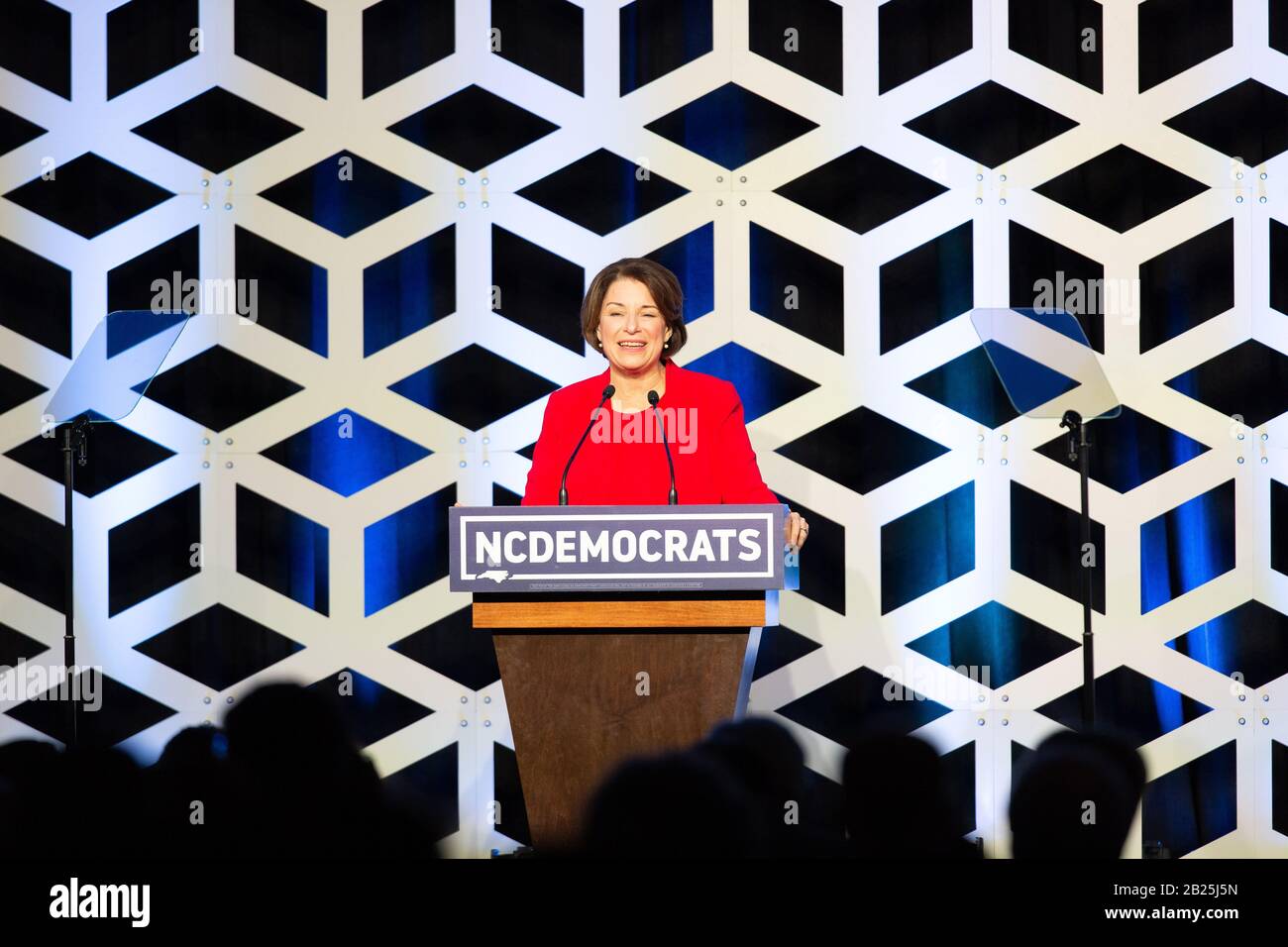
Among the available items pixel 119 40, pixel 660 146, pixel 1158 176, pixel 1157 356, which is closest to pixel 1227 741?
pixel 1157 356

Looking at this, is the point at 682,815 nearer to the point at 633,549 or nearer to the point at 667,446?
the point at 633,549

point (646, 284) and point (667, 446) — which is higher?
point (646, 284)

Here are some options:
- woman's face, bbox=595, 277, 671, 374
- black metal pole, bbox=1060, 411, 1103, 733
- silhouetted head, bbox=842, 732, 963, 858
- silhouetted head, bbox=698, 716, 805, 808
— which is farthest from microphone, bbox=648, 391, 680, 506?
black metal pole, bbox=1060, 411, 1103, 733

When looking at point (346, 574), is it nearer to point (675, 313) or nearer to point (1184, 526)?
point (675, 313)

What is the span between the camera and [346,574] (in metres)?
4.29

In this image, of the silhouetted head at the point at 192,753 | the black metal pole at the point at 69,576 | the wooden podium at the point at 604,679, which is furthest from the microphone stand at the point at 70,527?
the wooden podium at the point at 604,679

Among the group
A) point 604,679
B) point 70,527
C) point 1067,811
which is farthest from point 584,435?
point 70,527

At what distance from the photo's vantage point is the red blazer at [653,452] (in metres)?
3.24

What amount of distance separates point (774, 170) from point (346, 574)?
1.75 meters

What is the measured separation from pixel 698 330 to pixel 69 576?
6.28ft

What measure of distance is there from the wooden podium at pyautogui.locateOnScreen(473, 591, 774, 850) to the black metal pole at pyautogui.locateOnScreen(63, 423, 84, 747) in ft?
5.25

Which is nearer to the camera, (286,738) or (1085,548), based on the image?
(286,738)

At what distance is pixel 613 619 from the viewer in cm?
271

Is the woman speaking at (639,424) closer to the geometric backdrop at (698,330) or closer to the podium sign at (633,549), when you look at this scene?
the podium sign at (633,549)
